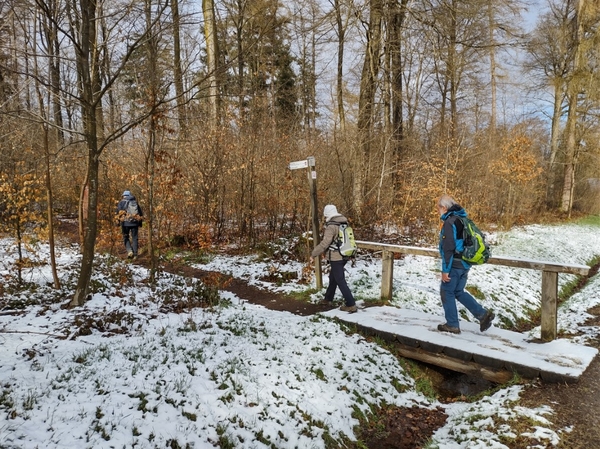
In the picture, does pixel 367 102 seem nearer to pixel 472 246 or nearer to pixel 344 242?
pixel 344 242

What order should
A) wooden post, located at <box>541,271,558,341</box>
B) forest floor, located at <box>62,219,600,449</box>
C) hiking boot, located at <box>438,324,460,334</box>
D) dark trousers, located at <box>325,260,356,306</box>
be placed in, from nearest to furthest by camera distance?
forest floor, located at <box>62,219,600,449</box> < wooden post, located at <box>541,271,558,341</box> < hiking boot, located at <box>438,324,460,334</box> < dark trousers, located at <box>325,260,356,306</box>

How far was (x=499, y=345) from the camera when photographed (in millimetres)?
5320

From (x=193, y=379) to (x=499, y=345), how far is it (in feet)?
13.7

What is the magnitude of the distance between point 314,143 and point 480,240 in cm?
831

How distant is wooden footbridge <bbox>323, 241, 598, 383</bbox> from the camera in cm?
472

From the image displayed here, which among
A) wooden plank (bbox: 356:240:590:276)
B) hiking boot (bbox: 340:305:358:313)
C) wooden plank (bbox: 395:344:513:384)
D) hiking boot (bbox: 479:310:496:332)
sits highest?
wooden plank (bbox: 356:240:590:276)

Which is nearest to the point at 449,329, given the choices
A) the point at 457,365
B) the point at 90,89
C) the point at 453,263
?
the point at 457,365

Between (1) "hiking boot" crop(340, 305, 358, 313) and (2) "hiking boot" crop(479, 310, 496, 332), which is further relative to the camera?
(1) "hiking boot" crop(340, 305, 358, 313)

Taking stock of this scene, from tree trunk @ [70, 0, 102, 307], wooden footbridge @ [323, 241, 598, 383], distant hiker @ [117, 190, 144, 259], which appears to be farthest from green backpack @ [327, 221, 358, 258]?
distant hiker @ [117, 190, 144, 259]

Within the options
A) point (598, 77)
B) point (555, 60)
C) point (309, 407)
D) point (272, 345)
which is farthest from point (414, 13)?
point (555, 60)

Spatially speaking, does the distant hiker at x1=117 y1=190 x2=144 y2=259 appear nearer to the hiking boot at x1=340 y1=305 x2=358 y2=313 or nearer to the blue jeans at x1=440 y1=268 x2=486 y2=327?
the hiking boot at x1=340 y1=305 x2=358 y2=313

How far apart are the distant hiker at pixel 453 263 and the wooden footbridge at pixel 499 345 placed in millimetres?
366

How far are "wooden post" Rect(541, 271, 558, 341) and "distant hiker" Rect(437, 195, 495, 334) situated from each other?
0.74 metres

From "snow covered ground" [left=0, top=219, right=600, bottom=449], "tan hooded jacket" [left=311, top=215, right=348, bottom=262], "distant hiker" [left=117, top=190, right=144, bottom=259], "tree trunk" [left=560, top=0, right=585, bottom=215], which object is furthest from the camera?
"tree trunk" [left=560, top=0, right=585, bottom=215]
